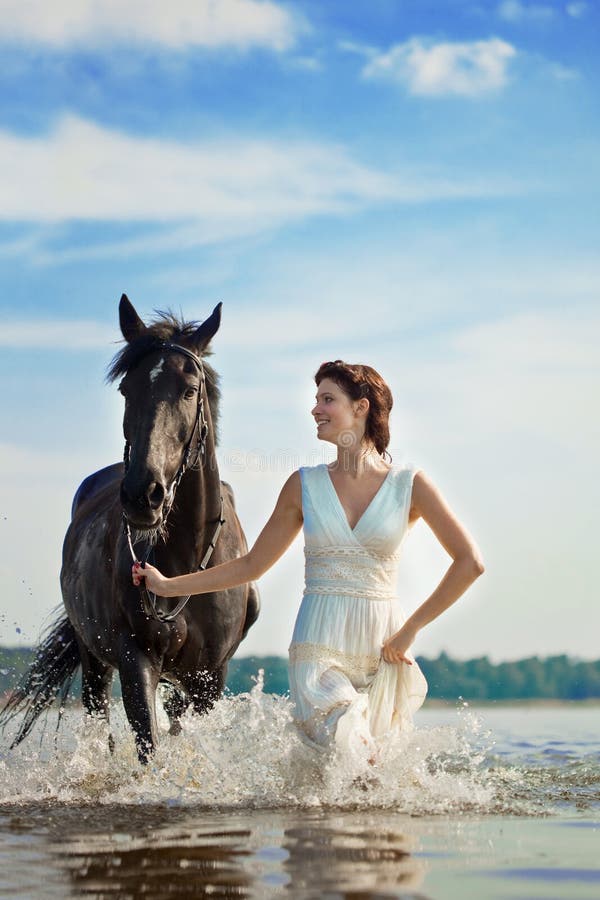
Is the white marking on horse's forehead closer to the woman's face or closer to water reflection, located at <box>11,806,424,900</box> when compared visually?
the woman's face

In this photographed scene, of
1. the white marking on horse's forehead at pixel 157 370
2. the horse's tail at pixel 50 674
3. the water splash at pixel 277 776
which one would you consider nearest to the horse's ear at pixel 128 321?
the white marking on horse's forehead at pixel 157 370

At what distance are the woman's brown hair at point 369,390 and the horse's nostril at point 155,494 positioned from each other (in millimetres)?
821

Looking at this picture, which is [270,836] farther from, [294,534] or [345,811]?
[294,534]

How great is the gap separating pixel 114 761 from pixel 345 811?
2161mm

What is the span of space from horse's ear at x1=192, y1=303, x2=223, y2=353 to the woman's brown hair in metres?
1.08

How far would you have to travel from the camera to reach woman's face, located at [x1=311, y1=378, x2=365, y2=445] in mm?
4605

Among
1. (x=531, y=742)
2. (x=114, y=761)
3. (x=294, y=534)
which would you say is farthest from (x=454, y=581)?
(x=531, y=742)

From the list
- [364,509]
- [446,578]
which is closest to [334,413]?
[364,509]

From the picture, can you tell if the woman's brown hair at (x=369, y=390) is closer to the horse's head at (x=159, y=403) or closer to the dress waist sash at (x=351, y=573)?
the dress waist sash at (x=351, y=573)

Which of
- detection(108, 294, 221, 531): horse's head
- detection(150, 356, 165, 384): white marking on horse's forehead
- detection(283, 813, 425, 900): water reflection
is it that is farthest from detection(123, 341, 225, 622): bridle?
detection(283, 813, 425, 900): water reflection

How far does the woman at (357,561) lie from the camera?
446 centimetres

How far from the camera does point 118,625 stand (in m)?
5.61

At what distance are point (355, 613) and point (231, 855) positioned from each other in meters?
1.38

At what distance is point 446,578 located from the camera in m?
4.45
